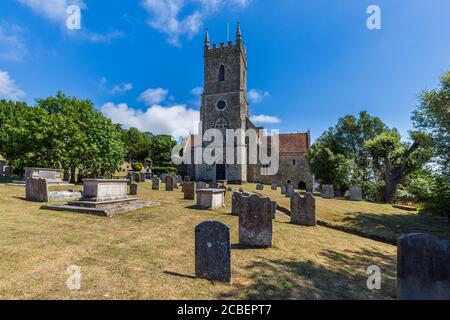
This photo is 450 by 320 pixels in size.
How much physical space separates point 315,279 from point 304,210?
5.02 metres

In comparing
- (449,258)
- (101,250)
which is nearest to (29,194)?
(101,250)

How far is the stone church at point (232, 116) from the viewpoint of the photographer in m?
32.4

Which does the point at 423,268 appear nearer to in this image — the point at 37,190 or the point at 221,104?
the point at 37,190

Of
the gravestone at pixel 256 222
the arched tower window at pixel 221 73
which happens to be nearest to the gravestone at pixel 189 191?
the gravestone at pixel 256 222

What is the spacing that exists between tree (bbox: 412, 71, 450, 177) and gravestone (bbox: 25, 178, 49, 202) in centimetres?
1889

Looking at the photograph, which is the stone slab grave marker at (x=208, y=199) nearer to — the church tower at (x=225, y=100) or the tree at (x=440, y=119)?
the tree at (x=440, y=119)

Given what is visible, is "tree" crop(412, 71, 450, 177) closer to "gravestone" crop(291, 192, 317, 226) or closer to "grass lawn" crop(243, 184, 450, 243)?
"grass lawn" crop(243, 184, 450, 243)

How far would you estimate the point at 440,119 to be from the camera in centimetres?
1108

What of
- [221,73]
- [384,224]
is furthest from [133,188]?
[221,73]

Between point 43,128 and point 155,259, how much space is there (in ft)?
57.8

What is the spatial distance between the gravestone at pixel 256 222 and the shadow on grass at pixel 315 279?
975 mm

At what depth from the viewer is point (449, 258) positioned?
3158 millimetres

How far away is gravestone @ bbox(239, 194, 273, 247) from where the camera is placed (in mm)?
5691

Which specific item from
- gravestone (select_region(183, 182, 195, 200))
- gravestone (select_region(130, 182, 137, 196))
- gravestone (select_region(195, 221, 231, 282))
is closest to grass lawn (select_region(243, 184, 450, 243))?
gravestone (select_region(183, 182, 195, 200))
